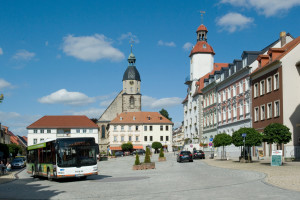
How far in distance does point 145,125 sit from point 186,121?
2694 cm

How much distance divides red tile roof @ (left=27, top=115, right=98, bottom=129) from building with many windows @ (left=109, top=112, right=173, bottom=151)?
23.0 feet

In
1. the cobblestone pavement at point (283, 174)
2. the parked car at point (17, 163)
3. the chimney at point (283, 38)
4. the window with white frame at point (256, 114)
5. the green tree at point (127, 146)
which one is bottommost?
the parked car at point (17, 163)

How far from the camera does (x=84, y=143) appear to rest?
25516mm

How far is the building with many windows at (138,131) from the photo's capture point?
4400 inches

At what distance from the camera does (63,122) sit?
116062mm

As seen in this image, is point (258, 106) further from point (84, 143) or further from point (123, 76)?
point (123, 76)

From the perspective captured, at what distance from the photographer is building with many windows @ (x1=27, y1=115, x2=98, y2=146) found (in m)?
113

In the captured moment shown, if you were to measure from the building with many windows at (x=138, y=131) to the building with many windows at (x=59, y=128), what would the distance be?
19.5 feet

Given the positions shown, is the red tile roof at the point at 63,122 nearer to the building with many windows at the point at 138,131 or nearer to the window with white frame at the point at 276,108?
the building with many windows at the point at 138,131

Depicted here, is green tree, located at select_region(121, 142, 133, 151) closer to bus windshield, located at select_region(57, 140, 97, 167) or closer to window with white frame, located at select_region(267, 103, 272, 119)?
window with white frame, located at select_region(267, 103, 272, 119)

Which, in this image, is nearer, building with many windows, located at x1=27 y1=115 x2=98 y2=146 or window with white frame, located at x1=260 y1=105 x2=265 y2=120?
window with white frame, located at x1=260 y1=105 x2=265 y2=120

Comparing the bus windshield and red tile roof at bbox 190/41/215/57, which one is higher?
red tile roof at bbox 190/41/215/57

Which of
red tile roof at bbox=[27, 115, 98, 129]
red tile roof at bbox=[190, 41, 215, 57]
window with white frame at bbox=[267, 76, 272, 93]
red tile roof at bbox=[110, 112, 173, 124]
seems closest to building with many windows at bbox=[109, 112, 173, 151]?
red tile roof at bbox=[110, 112, 173, 124]

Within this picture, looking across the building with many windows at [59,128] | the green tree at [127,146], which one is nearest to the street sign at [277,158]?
the green tree at [127,146]
